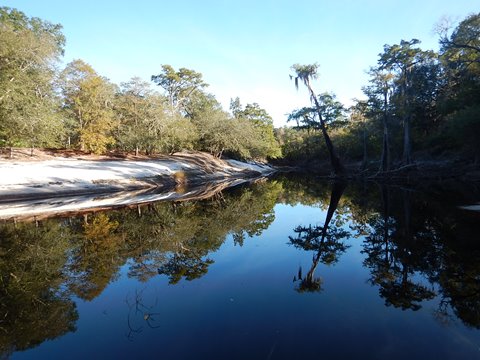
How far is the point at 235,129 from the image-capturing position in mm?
41406

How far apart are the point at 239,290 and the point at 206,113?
4036cm

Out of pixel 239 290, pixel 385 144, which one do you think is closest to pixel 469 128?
pixel 385 144

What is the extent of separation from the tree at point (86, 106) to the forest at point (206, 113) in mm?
112

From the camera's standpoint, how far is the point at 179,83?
56.8 m

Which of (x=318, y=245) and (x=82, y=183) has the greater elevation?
(x=318, y=245)

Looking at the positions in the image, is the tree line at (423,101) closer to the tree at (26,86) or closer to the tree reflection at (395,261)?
the tree reflection at (395,261)

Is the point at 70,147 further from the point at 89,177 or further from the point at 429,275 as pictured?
the point at 429,275

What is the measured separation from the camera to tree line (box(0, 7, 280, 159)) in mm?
20828

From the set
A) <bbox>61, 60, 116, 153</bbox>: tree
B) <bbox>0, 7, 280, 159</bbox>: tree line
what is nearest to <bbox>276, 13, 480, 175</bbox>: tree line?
<bbox>0, 7, 280, 159</bbox>: tree line

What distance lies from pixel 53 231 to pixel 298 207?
11.4 metres

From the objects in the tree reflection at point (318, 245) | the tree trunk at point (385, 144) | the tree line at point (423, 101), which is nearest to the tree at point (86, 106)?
the tree line at point (423, 101)

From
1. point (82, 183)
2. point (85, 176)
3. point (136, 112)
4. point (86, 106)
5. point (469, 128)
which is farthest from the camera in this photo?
point (136, 112)

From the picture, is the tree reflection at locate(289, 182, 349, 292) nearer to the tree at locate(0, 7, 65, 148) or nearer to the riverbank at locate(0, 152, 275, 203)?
the riverbank at locate(0, 152, 275, 203)

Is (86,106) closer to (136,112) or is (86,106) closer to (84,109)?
(84,109)
